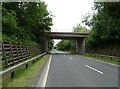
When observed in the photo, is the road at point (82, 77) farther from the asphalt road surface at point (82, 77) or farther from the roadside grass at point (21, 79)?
the roadside grass at point (21, 79)

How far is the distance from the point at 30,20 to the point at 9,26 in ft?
47.6

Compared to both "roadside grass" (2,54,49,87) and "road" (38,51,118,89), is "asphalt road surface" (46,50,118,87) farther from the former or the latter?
"roadside grass" (2,54,49,87)

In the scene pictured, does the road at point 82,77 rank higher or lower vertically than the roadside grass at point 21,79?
lower

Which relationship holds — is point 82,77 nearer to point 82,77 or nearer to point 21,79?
point 82,77

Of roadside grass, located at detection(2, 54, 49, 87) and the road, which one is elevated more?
roadside grass, located at detection(2, 54, 49, 87)

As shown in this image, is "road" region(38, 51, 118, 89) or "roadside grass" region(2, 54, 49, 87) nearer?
"roadside grass" region(2, 54, 49, 87)

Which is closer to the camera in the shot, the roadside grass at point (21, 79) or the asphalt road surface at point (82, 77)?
the roadside grass at point (21, 79)

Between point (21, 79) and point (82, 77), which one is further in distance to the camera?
point (82, 77)

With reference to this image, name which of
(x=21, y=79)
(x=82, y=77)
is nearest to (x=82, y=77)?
(x=82, y=77)

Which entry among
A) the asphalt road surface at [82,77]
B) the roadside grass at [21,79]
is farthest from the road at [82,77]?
the roadside grass at [21,79]

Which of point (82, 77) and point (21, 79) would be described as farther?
point (82, 77)

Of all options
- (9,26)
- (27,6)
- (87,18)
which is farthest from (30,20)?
(87,18)

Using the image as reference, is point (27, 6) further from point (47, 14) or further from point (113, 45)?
point (47, 14)

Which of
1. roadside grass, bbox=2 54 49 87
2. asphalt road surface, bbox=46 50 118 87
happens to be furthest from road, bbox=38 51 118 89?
roadside grass, bbox=2 54 49 87
